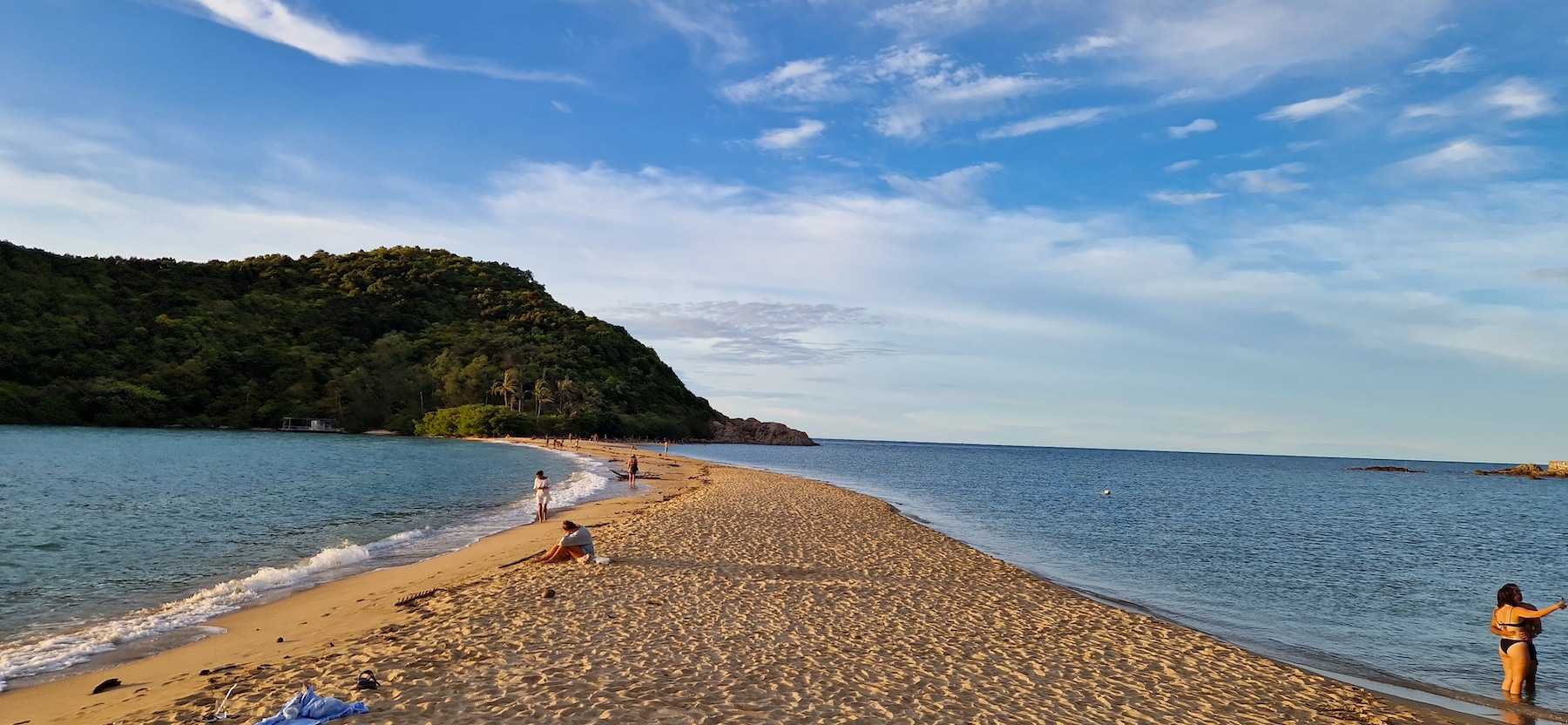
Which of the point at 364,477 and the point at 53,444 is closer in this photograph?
the point at 364,477

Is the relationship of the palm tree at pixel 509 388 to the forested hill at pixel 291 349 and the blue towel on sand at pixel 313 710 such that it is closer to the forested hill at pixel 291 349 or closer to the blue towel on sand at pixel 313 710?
the forested hill at pixel 291 349

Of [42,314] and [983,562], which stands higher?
[42,314]

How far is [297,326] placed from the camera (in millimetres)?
141875

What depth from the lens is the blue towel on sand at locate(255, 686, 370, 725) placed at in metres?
6.37

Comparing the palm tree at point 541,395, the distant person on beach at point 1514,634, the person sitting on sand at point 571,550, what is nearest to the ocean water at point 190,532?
the person sitting on sand at point 571,550

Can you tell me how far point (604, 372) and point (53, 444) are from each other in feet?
323

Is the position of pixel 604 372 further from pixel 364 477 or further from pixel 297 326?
pixel 364 477

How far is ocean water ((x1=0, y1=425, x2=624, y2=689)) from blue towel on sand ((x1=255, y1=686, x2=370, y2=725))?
16.0ft

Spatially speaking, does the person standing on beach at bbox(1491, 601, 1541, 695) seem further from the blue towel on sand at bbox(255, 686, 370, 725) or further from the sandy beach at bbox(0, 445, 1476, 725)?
the blue towel on sand at bbox(255, 686, 370, 725)

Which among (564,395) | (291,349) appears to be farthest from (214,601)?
(291,349)

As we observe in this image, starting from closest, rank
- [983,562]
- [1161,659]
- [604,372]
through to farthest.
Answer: [1161,659]
[983,562]
[604,372]

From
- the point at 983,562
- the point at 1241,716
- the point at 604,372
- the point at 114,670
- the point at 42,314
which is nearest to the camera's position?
the point at 1241,716

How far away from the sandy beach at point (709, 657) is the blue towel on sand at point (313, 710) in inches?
9.6

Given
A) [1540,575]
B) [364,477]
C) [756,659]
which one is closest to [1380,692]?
[756,659]
